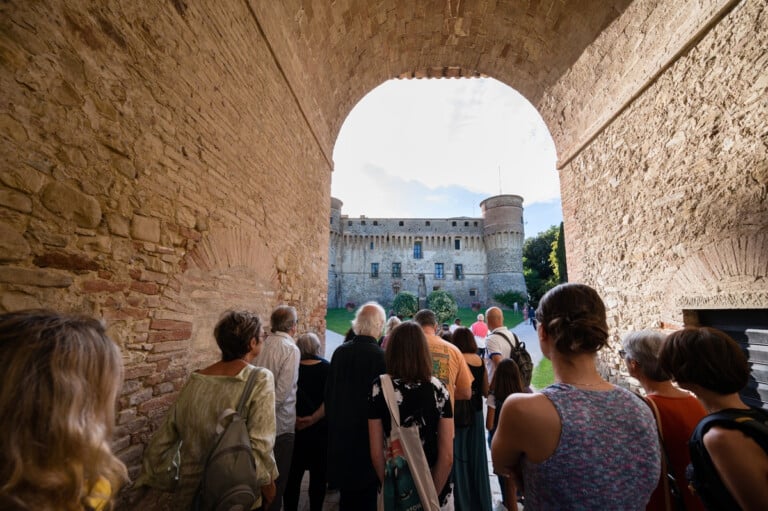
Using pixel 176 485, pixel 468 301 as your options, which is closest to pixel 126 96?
pixel 176 485

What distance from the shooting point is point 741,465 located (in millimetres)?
1297

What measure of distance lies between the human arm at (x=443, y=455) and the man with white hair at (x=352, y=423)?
1.92 feet

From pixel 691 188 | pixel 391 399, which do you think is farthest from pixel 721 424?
pixel 691 188

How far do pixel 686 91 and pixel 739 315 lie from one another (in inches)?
102

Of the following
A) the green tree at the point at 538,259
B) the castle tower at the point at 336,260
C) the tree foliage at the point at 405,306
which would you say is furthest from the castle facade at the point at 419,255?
the tree foliage at the point at 405,306

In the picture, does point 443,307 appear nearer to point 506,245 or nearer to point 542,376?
point 506,245

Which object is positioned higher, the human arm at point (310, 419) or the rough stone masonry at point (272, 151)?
the rough stone masonry at point (272, 151)

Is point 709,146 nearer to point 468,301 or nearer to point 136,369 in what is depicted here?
point 136,369

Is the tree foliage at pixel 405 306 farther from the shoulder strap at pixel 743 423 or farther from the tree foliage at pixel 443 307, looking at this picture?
the shoulder strap at pixel 743 423

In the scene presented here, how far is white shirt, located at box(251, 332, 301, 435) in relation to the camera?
267cm

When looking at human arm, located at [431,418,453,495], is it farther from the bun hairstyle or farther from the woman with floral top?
the bun hairstyle

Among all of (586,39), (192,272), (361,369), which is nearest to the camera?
(361,369)

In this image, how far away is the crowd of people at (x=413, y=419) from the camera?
0.76 metres

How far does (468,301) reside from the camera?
34219 mm
